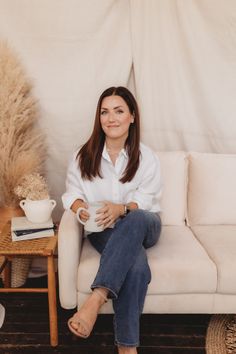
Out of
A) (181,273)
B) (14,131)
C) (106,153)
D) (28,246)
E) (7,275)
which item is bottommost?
(7,275)

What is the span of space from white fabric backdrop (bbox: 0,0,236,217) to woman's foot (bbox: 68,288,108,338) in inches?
44.0

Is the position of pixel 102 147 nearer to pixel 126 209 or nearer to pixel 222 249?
pixel 126 209

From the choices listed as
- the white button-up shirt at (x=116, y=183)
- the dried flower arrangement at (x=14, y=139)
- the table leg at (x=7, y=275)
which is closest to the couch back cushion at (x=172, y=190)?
the white button-up shirt at (x=116, y=183)

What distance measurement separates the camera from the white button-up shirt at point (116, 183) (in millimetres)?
1919

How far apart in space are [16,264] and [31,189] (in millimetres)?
532

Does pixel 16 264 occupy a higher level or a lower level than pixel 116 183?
lower

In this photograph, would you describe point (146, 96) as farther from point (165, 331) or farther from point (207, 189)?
point (165, 331)

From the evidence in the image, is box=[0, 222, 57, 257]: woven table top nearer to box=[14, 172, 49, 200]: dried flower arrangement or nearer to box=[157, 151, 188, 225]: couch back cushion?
box=[14, 172, 49, 200]: dried flower arrangement

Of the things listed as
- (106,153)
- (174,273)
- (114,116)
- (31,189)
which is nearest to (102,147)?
(106,153)

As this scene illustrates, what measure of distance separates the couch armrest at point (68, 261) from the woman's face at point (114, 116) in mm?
526

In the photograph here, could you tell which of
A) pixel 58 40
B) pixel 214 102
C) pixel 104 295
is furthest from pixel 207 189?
pixel 58 40

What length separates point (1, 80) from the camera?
2078mm

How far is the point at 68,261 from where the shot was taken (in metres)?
1.61

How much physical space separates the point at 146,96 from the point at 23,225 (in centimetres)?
112
